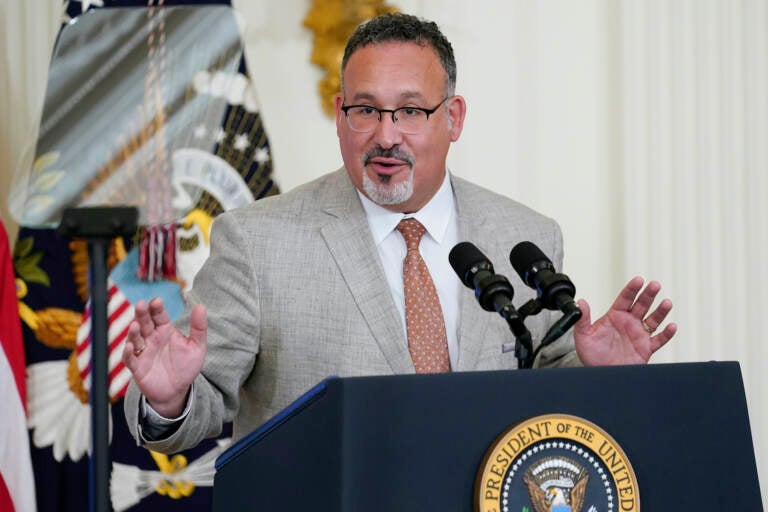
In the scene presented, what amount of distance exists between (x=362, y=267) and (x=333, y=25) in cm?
173

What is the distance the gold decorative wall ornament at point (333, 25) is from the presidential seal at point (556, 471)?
2.74 m

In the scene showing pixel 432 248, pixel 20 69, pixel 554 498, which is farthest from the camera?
pixel 20 69

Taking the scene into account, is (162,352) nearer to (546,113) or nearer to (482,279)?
(482,279)

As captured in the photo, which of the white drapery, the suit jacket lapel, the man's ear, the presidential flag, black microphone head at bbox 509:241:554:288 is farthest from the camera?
the white drapery

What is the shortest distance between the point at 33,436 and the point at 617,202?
2.38 meters

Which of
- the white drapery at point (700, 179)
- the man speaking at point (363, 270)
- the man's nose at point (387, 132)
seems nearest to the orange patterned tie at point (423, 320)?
the man speaking at point (363, 270)

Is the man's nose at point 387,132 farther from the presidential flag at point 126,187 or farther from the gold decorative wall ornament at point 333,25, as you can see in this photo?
the gold decorative wall ornament at point 333,25

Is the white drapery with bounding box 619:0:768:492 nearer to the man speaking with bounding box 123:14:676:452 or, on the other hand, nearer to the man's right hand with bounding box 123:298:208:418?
the man speaking with bounding box 123:14:676:452

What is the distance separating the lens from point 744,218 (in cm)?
433

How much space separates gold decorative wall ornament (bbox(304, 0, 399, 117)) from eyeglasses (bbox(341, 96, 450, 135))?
4.97 ft

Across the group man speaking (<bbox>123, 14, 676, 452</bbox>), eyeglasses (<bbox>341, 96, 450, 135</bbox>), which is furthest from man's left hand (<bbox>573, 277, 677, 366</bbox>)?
eyeglasses (<bbox>341, 96, 450, 135</bbox>)

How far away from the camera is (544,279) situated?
1.92m

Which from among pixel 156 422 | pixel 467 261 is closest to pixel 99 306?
pixel 467 261

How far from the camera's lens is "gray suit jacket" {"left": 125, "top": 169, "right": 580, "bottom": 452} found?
254cm
